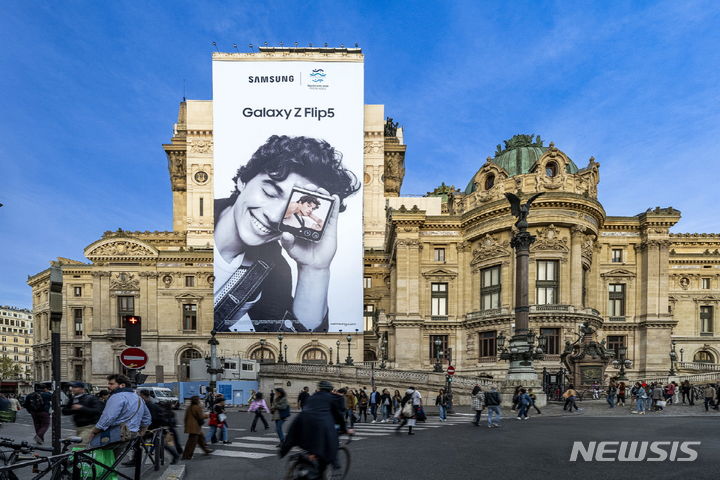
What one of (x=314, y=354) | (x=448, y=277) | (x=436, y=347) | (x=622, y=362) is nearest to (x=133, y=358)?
(x=622, y=362)

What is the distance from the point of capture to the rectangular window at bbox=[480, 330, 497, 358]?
4831 centimetres

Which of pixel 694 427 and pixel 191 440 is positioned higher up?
pixel 191 440

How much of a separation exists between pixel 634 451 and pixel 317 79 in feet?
173

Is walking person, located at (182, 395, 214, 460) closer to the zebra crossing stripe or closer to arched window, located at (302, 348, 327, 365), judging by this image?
the zebra crossing stripe

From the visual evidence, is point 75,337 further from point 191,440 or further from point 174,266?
point 191,440

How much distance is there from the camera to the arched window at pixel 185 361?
195 feet

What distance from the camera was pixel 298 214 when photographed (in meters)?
56.1

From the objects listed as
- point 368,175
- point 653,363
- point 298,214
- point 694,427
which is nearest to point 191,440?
point 694,427

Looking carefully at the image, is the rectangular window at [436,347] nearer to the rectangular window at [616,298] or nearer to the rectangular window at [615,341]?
the rectangular window at [615,341]

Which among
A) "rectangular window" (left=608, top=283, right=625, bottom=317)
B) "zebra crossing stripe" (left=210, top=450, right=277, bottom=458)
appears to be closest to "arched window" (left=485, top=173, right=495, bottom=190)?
"rectangular window" (left=608, top=283, right=625, bottom=317)

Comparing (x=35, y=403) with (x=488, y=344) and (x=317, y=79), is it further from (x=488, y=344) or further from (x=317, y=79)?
(x=317, y=79)

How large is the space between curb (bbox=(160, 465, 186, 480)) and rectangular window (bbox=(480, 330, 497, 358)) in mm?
40492

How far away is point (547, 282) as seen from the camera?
1831 inches

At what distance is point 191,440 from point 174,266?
170 ft
